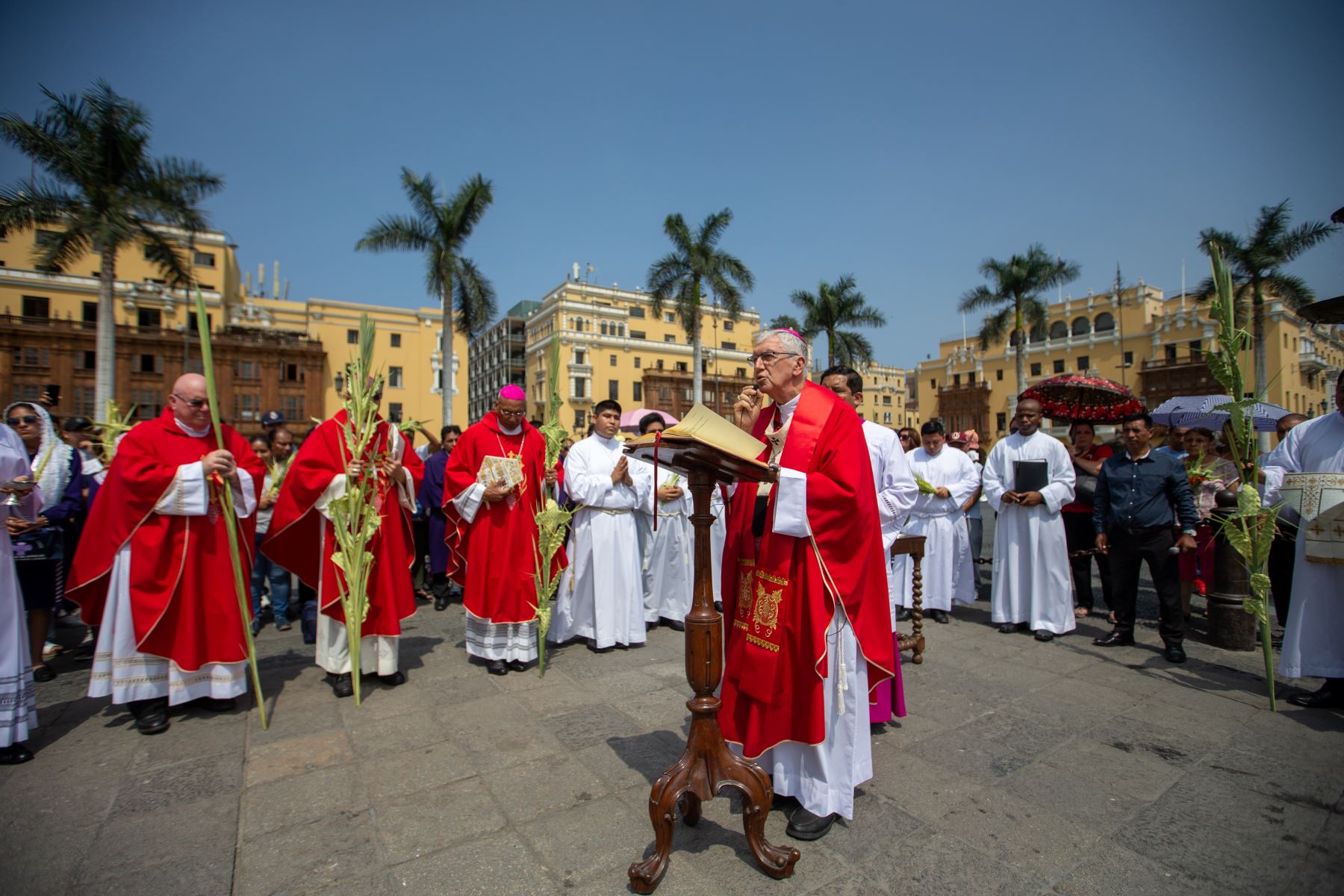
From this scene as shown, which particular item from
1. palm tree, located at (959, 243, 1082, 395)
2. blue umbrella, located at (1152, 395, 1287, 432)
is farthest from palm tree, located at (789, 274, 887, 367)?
blue umbrella, located at (1152, 395, 1287, 432)

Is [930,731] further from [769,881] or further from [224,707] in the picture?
[224,707]

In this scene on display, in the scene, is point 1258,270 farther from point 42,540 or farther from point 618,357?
point 618,357

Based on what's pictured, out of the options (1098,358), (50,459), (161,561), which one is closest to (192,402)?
(161,561)

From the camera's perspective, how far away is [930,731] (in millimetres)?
3883

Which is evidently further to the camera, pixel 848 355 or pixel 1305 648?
pixel 848 355

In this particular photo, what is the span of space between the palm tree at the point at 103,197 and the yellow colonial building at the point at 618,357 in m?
42.1

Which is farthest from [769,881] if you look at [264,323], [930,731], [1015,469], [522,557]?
[264,323]

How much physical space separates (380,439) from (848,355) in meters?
30.4

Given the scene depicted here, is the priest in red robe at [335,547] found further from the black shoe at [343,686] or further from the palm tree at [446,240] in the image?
the palm tree at [446,240]

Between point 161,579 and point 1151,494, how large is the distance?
7.58m

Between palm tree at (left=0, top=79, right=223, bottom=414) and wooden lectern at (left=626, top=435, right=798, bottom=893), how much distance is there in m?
18.2

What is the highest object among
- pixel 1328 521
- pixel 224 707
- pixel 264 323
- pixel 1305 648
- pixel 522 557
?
pixel 264 323

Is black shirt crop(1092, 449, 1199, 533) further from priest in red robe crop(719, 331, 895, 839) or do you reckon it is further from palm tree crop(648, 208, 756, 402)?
palm tree crop(648, 208, 756, 402)

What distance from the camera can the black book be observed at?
21.0 ft
